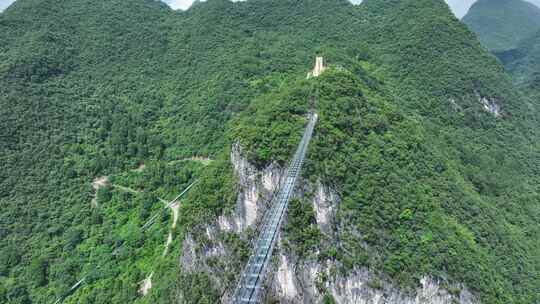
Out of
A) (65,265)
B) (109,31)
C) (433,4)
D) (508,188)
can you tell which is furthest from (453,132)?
(109,31)

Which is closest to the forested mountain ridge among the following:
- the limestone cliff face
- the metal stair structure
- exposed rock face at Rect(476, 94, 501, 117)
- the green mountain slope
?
exposed rock face at Rect(476, 94, 501, 117)

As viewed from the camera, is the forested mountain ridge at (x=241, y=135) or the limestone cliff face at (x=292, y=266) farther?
the forested mountain ridge at (x=241, y=135)

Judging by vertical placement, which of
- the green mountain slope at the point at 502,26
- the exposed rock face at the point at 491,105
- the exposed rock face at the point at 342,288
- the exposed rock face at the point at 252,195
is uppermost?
the exposed rock face at the point at 252,195

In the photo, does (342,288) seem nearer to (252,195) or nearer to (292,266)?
(292,266)

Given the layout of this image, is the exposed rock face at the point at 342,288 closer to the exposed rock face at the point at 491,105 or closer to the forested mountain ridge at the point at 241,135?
the forested mountain ridge at the point at 241,135

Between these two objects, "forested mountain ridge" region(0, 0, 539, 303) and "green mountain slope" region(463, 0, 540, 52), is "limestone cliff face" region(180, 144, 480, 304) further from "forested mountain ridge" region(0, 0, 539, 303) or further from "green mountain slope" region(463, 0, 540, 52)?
"green mountain slope" region(463, 0, 540, 52)

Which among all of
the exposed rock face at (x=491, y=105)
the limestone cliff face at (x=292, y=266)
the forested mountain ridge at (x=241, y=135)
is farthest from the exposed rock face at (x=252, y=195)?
the exposed rock face at (x=491, y=105)

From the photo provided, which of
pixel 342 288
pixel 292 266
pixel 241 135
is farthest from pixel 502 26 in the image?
pixel 292 266
